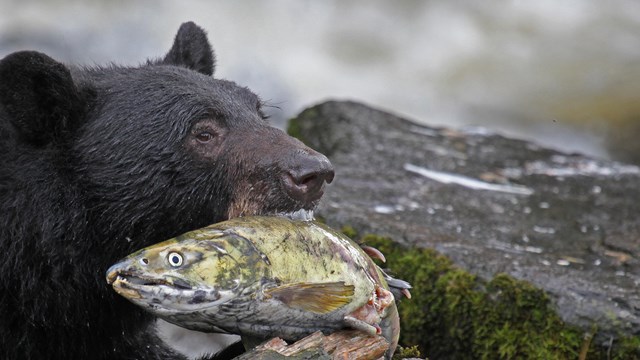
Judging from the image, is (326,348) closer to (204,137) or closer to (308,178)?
(308,178)

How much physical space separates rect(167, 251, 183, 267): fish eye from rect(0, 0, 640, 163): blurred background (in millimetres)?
9834

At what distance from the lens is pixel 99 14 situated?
1328 cm

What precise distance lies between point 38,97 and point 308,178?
1.40 meters

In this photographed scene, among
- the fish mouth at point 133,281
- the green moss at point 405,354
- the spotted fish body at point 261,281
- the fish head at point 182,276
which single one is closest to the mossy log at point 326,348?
the spotted fish body at point 261,281

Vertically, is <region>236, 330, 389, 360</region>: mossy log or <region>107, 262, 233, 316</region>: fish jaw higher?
<region>107, 262, 233, 316</region>: fish jaw

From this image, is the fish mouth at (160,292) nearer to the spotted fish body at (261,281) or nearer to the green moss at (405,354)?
the spotted fish body at (261,281)

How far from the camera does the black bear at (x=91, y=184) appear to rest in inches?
197

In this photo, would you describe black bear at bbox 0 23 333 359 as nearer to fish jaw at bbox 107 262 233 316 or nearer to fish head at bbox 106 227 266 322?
fish head at bbox 106 227 266 322

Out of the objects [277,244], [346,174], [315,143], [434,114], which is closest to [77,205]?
[277,244]

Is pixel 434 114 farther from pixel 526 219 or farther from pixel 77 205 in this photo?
pixel 77 205

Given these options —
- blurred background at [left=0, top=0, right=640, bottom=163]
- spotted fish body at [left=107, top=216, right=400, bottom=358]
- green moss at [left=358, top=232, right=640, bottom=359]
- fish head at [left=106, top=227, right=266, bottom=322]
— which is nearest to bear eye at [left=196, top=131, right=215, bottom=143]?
spotted fish body at [left=107, top=216, right=400, bottom=358]

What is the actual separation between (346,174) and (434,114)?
19.6 feet

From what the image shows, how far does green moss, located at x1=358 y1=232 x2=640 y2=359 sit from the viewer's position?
6035 millimetres

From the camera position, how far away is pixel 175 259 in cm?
390
